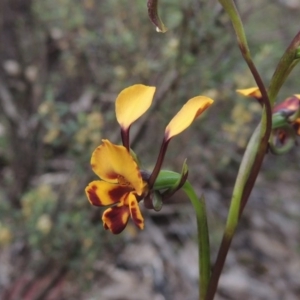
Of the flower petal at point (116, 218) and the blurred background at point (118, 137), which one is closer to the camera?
the flower petal at point (116, 218)

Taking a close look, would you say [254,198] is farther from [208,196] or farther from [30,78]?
[30,78]

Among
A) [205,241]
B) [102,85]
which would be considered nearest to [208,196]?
[102,85]

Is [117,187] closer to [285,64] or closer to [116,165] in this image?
[116,165]

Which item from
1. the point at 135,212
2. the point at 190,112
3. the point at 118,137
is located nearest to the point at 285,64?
the point at 190,112

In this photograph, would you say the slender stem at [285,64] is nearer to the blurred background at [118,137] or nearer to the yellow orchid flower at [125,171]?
the yellow orchid flower at [125,171]

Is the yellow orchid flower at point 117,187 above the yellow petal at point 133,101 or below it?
below

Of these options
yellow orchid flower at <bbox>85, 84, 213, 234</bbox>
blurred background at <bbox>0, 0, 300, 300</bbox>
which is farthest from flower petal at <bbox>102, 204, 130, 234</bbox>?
blurred background at <bbox>0, 0, 300, 300</bbox>

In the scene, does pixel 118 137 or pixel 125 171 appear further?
pixel 118 137

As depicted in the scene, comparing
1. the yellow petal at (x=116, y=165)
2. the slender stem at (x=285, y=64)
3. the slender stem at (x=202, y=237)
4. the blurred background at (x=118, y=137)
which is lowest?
the blurred background at (x=118, y=137)

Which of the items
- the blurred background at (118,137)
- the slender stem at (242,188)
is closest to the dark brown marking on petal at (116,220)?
the slender stem at (242,188)
